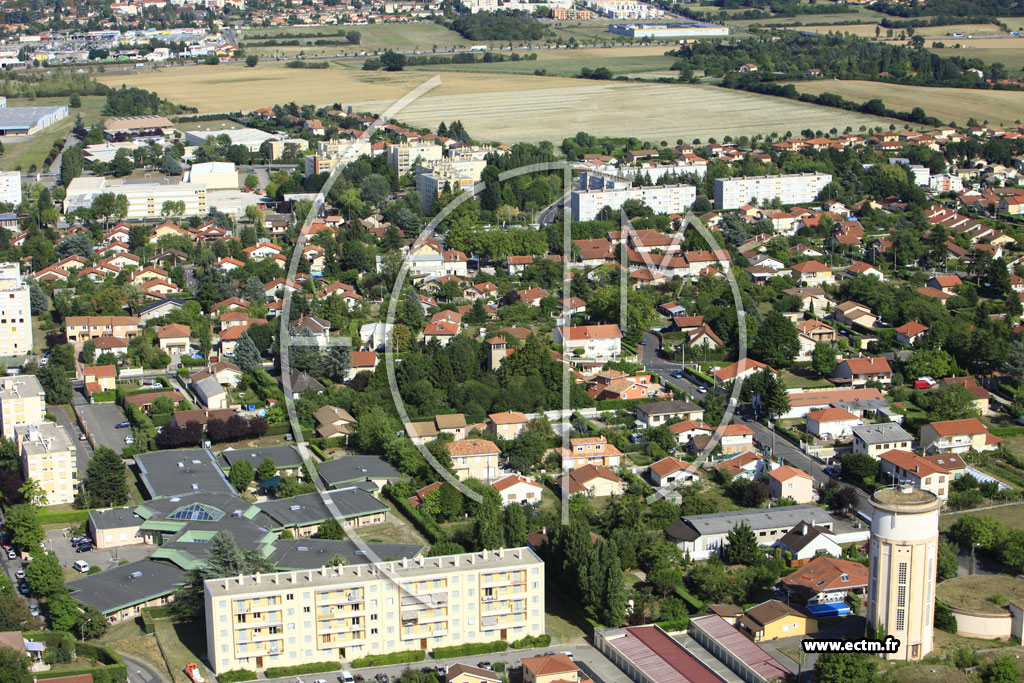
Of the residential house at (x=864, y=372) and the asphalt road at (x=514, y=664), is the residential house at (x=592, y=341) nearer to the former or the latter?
the residential house at (x=864, y=372)

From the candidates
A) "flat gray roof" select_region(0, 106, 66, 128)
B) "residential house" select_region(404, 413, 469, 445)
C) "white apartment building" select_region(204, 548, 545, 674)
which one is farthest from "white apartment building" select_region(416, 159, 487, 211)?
"white apartment building" select_region(204, 548, 545, 674)

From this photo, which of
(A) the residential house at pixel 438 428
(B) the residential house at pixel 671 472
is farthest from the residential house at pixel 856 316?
(A) the residential house at pixel 438 428

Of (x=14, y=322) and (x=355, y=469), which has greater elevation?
(x=14, y=322)

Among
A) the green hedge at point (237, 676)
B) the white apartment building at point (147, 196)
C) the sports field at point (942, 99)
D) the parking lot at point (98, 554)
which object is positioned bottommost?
the parking lot at point (98, 554)

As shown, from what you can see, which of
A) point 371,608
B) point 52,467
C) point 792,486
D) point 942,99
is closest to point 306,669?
point 371,608

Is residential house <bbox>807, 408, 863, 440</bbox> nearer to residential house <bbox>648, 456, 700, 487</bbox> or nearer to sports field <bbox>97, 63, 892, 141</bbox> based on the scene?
residential house <bbox>648, 456, 700, 487</bbox>

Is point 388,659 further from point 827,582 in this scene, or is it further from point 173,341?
point 173,341
